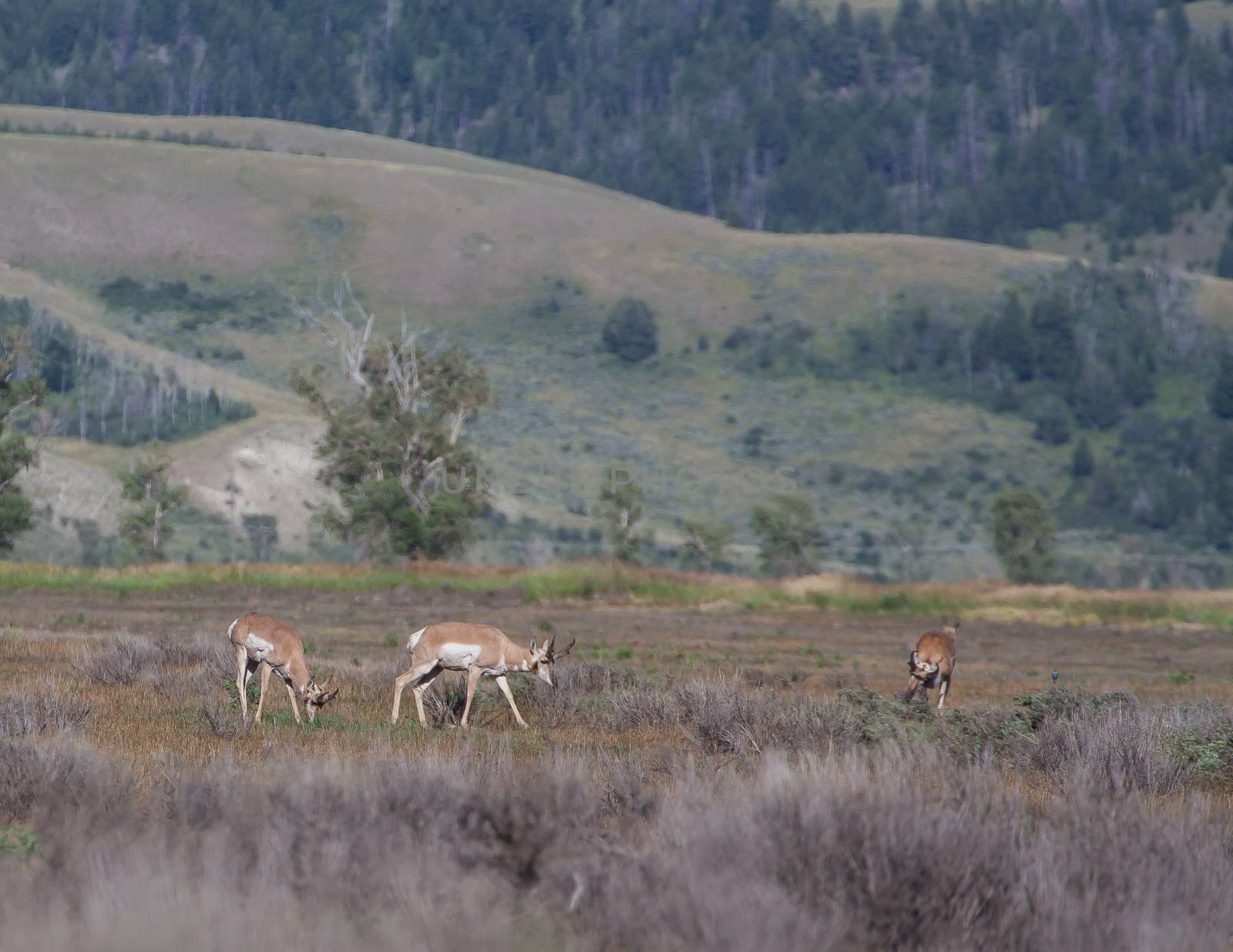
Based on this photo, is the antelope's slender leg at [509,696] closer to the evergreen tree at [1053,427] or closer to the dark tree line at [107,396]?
the dark tree line at [107,396]

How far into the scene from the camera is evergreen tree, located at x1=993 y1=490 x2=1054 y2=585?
236 feet

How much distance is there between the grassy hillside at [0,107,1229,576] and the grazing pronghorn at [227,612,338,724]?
6993 cm

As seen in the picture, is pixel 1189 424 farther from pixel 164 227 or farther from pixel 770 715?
pixel 770 715

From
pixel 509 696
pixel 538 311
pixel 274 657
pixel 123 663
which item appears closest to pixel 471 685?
pixel 509 696

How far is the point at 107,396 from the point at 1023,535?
6515cm

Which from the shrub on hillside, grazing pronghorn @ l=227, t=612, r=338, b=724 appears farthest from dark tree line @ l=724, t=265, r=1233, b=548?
grazing pronghorn @ l=227, t=612, r=338, b=724

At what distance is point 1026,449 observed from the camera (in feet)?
404

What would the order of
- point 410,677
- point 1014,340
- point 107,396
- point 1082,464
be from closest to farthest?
point 410,677 < point 107,396 < point 1082,464 < point 1014,340

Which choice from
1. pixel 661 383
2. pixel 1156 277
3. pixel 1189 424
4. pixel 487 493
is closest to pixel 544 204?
pixel 661 383

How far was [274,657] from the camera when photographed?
15859 millimetres

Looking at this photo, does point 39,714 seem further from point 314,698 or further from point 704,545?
point 704,545

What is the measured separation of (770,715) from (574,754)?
3.45 m

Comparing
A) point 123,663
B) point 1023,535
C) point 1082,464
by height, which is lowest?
point 1023,535

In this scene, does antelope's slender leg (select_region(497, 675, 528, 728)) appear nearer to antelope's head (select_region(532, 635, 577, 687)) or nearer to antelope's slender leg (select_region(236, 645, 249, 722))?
antelope's head (select_region(532, 635, 577, 687))
